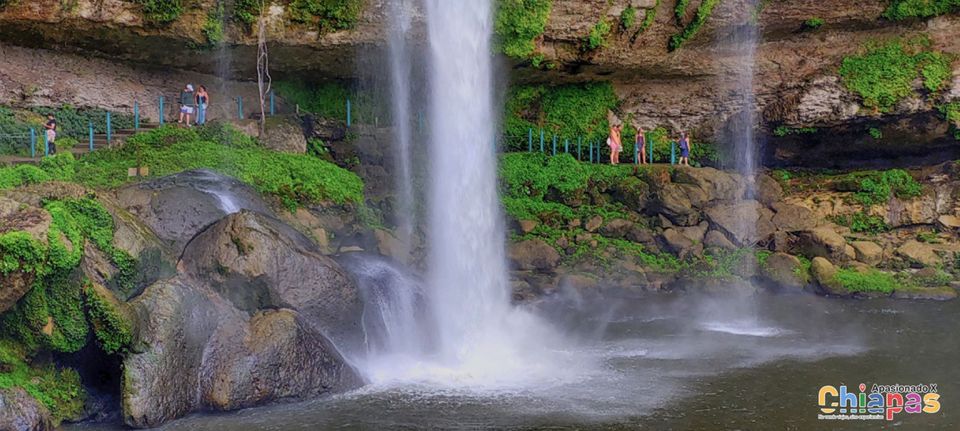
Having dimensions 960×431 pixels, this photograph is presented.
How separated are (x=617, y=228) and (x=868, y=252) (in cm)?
601

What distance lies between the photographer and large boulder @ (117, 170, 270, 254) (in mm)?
13273

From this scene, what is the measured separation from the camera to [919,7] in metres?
21.1

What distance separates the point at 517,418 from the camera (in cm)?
966


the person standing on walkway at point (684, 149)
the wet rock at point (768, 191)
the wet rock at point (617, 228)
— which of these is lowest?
the wet rock at point (617, 228)

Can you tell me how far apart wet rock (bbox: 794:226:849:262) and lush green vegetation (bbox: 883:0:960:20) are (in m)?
5.72

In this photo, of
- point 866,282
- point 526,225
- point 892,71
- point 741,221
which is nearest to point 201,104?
point 526,225

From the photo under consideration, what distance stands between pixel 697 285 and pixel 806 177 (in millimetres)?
6424

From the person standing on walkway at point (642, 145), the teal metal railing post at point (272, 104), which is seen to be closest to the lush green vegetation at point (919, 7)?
the person standing on walkway at point (642, 145)

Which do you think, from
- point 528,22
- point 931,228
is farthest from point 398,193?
point 931,228

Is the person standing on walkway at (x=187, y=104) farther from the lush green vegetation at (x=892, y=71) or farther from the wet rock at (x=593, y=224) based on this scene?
the lush green vegetation at (x=892, y=71)

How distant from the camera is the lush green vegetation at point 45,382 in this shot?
31.4ft

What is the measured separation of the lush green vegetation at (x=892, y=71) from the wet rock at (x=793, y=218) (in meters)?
3.21

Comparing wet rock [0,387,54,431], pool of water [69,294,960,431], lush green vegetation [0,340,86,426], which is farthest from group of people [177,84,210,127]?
wet rock [0,387,54,431]

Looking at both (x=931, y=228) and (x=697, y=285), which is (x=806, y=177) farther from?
(x=697, y=285)
